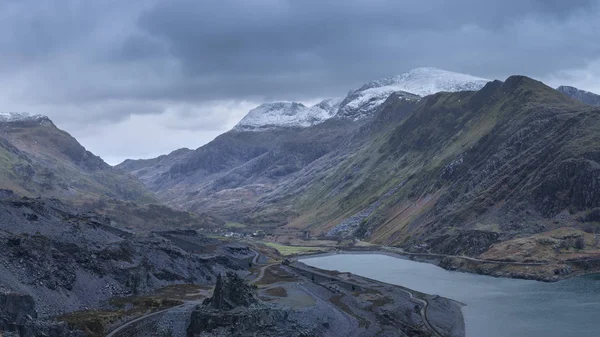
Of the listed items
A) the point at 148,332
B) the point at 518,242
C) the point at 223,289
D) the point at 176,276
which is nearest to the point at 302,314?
the point at 223,289

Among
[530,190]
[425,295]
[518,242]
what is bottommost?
[425,295]

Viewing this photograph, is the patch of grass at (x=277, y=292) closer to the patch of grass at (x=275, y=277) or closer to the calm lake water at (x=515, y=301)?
the patch of grass at (x=275, y=277)

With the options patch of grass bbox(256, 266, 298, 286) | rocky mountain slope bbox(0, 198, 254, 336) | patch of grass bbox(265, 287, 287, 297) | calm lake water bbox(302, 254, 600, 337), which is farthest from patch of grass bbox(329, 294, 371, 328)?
rocky mountain slope bbox(0, 198, 254, 336)

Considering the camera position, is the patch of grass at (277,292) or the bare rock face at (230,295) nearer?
the bare rock face at (230,295)

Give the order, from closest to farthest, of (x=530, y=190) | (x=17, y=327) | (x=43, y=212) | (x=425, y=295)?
(x=17, y=327) < (x=43, y=212) < (x=425, y=295) < (x=530, y=190)

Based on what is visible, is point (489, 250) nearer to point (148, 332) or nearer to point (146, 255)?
point (146, 255)

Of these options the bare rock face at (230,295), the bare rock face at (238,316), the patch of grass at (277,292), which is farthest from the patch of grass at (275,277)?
the bare rock face at (230,295)

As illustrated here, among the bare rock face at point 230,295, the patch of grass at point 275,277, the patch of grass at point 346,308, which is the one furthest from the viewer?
the patch of grass at point 275,277

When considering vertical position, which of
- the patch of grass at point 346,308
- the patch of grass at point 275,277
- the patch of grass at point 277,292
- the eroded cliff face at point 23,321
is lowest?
the patch of grass at point 346,308

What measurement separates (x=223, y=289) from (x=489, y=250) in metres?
112

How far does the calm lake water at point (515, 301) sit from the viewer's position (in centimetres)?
10331

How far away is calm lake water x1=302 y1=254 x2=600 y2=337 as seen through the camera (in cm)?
10331

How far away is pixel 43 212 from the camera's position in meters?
123

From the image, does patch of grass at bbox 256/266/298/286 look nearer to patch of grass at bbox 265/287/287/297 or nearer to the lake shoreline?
patch of grass at bbox 265/287/287/297
